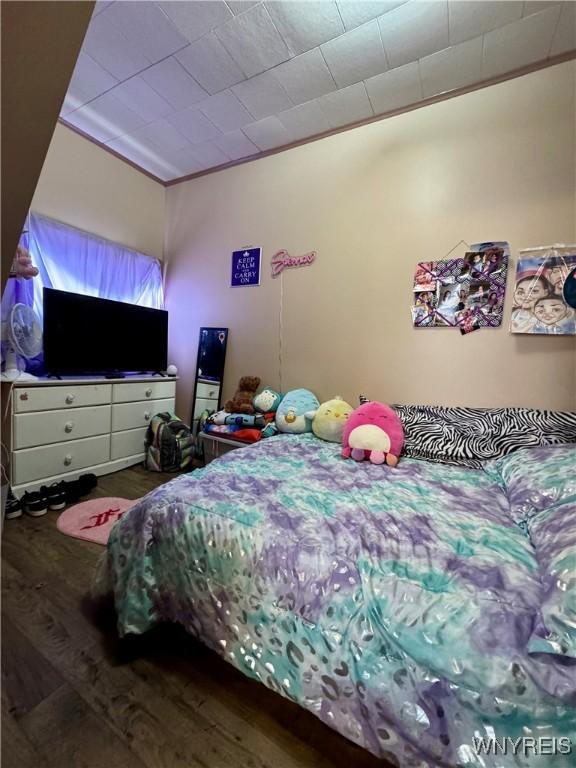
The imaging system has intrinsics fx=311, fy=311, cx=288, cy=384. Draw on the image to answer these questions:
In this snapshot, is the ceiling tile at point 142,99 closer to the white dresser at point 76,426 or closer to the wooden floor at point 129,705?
the white dresser at point 76,426

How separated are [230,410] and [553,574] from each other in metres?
2.37

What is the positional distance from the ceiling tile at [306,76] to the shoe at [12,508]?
10.6 ft

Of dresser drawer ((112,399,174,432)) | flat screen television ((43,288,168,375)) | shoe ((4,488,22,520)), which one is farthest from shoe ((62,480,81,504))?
flat screen television ((43,288,168,375))

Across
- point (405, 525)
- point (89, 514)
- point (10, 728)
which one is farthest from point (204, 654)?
point (89, 514)

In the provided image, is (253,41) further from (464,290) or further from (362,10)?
(464,290)

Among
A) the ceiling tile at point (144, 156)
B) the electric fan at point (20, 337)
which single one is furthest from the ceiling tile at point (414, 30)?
the electric fan at point (20, 337)

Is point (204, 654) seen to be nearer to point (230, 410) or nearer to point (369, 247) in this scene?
point (230, 410)

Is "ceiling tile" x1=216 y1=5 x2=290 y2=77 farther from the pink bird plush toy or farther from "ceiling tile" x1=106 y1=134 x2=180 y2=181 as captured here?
the pink bird plush toy

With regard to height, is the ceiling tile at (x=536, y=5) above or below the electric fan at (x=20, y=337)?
above

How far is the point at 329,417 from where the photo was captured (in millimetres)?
2143

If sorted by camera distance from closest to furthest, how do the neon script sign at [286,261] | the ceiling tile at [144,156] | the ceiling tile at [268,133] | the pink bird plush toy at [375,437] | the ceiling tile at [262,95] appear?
the pink bird plush toy at [375,437] → the ceiling tile at [262,95] → the ceiling tile at [268,133] → the neon script sign at [286,261] → the ceiling tile at [144,156]

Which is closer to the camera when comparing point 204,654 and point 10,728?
point 10,728

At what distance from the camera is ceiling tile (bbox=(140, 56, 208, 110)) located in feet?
6.72

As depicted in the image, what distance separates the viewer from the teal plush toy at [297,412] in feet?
7.83
